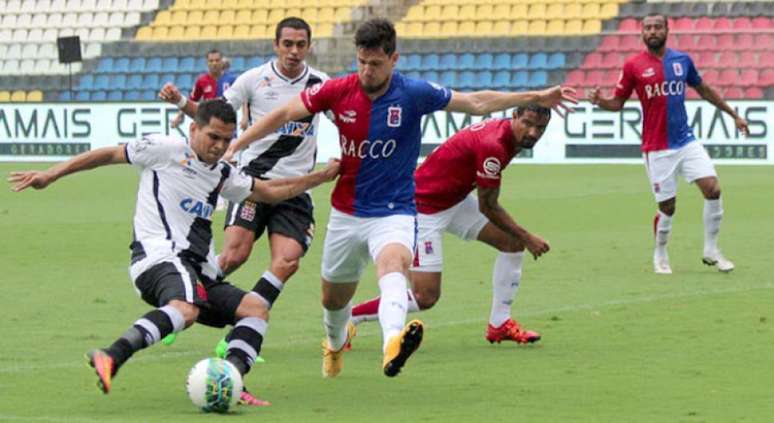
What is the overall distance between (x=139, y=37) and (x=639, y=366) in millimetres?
31903

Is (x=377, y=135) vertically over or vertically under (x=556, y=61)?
over

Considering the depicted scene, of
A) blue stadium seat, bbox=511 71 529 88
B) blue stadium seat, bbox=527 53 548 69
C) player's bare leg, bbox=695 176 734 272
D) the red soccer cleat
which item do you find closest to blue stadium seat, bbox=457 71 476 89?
blue stadium seat, bbox=511 71 529 88

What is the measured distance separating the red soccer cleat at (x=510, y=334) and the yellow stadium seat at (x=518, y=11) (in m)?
26.3

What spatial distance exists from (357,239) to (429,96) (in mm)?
852

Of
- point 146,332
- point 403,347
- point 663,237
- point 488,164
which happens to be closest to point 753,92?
point 663,237

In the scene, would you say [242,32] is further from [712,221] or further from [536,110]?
[536,110]

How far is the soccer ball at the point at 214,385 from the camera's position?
7855 millimetres

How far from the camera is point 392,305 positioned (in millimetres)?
8250

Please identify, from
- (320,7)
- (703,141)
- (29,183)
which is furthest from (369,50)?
(320,7)

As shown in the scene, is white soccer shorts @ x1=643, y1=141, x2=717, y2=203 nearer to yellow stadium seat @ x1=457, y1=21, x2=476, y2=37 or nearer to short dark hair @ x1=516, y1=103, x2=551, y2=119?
short dark hair @ x1=516, y1=103, x2=551, y2=119

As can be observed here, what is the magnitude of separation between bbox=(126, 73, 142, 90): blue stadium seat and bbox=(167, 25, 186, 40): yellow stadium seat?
5.01 ft

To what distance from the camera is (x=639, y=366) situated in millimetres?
9445

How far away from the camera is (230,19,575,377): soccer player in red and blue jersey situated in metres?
8.70

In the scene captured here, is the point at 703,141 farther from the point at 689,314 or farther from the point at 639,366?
the point at 639,366
